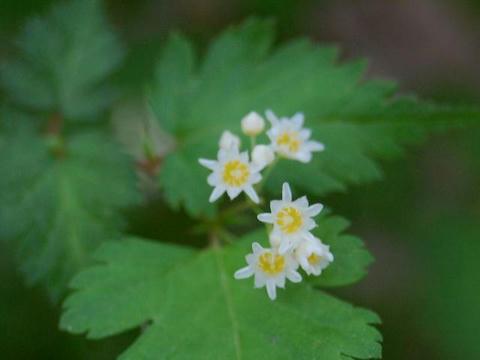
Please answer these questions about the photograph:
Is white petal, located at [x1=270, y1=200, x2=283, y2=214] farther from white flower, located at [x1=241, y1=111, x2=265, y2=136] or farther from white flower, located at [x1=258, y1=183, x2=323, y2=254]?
white flower, located at [x1=241, y1=111, x2=265, y2=136]

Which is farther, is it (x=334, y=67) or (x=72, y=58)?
(x=72, y=58)

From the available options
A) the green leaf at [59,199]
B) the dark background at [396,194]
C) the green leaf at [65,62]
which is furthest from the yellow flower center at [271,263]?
the dark background at [396,194]

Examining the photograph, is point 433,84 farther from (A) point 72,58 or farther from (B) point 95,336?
(B) point 95,336

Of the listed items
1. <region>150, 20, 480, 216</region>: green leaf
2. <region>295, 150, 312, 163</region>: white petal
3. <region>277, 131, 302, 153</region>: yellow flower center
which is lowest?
<region>295, 150, 312, 163</region>: white petal

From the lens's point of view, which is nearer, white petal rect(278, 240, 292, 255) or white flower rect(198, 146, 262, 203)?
white petal rect(278, 240, 292, 255)

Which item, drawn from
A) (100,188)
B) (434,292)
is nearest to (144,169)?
(100,188)

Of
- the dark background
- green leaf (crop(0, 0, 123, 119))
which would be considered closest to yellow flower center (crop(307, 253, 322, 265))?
green leaf (crop(0, 0, 123, 119))
